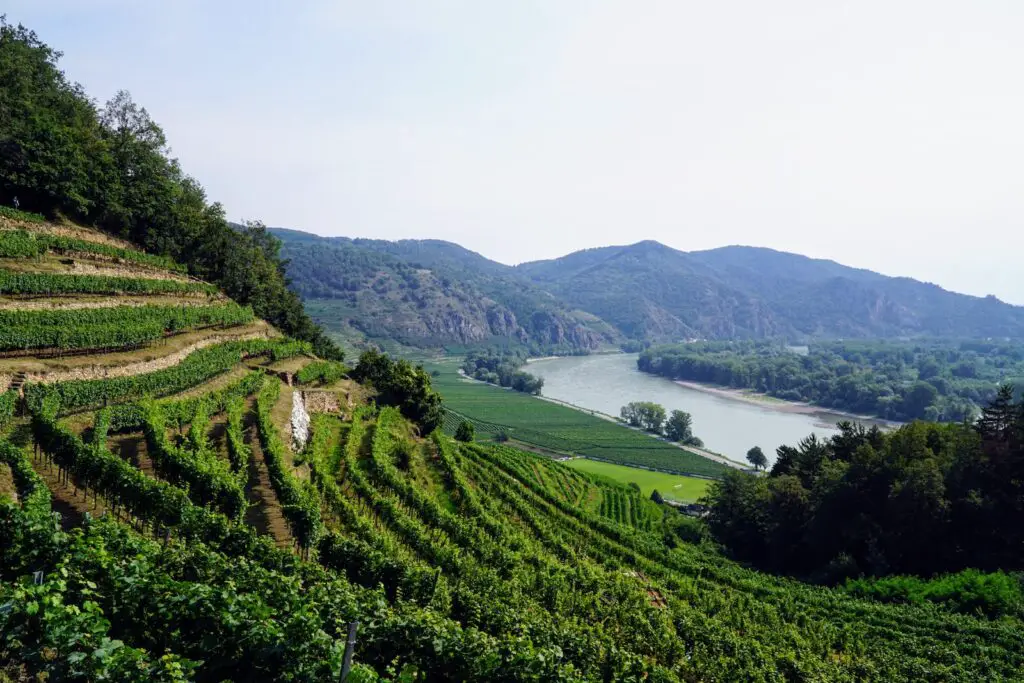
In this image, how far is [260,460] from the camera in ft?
84.4

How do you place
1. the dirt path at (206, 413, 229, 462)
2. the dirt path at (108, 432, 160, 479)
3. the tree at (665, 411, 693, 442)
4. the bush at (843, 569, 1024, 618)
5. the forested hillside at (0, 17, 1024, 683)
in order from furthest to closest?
the tree at (665, 411, 693, 442)
the bush at (843, 569, 1024, 618)
the dirt path at (206, 413, 229, 462)
the dirt path at (108, 432, 160, 479)
the forested hillside at (0, 17, 1024, 683)

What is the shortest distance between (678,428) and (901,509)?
239ft

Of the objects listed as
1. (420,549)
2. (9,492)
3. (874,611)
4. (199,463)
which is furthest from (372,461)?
(874,611)

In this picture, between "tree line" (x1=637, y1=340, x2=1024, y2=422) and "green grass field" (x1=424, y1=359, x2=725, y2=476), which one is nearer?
"green grass field" (x1=424, y1=359, x2=725, y2=476)

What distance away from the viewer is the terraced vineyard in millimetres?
9039

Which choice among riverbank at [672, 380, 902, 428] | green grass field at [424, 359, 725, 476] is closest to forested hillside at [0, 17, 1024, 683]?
green grass field at [424, 359, 725, 476]

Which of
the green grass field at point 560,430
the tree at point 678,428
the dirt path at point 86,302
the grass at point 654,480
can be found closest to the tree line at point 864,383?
the tree at point 678,428

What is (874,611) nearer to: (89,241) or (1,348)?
(1,348)

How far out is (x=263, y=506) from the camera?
72.0ft

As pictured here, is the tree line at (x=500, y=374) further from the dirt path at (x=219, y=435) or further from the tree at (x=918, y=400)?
the dirt path at (x=219, y=435)

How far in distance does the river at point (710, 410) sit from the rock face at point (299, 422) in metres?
80.5

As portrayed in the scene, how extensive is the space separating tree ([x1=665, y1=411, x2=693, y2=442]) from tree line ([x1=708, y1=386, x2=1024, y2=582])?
58.6 m

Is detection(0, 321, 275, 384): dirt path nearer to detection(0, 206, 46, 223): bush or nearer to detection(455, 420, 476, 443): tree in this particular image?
detection(0, 206, 46, 223): bush

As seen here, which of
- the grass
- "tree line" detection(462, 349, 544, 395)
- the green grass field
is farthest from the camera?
"tree line" detection(462, 349, 544, 395)
